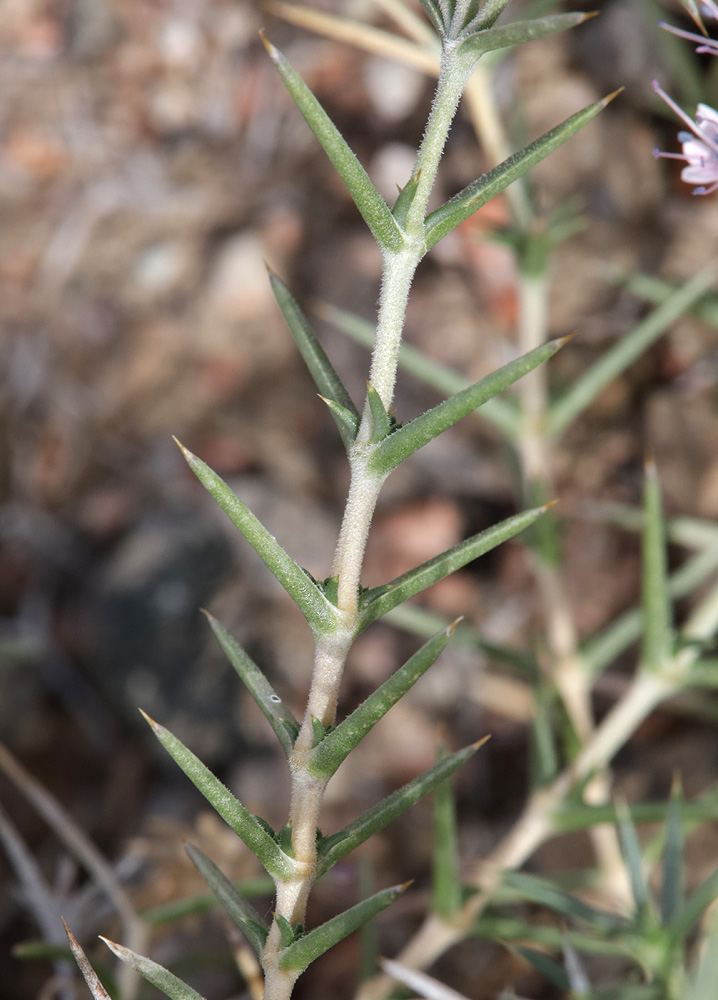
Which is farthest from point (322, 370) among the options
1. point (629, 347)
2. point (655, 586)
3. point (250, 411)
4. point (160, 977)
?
point (250, 411)

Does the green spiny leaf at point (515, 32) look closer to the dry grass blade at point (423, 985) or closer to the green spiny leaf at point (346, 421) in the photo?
the green spiny leaf at point (346, 421)

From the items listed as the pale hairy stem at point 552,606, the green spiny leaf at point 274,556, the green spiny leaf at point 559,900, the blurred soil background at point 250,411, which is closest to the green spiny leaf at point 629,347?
the pale hairy stem at point 552,606

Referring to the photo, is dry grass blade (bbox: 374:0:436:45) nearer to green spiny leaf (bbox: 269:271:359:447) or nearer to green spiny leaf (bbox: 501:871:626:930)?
green spiny leaf (bbox: 269:271:359:447)

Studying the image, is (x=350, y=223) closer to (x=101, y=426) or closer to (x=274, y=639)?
(x=101, y=426)

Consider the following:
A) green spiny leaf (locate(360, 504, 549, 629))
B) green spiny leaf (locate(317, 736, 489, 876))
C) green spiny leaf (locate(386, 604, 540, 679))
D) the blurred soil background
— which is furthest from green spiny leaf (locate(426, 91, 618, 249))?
the blurred soil background

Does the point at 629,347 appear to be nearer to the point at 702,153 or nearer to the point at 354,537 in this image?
the point at 702,153

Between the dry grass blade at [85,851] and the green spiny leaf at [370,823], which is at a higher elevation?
the green spiny leaf at [370,823]

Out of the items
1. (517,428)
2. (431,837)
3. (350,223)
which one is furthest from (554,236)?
(350,223)
